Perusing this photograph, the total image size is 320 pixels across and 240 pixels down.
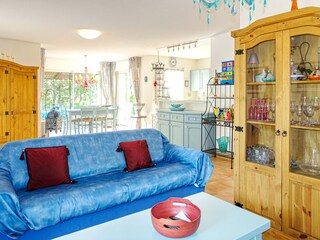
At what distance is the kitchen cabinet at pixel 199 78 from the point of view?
8750 mm

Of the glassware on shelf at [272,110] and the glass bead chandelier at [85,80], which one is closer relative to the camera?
the glassware on shelf at [272,110]

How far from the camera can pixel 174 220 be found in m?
1.49

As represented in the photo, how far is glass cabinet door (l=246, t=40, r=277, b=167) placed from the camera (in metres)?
2.57

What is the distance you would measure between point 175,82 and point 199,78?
0.80m

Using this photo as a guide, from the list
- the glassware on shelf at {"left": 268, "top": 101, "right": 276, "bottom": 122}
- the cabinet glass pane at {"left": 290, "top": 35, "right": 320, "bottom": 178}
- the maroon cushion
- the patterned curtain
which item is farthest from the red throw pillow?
the patterned curtain

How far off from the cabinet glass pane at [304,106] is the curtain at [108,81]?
8262 millimetres

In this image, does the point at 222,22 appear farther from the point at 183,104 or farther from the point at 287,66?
the point at 287,66

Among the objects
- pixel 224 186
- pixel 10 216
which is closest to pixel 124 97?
pixel 224 186

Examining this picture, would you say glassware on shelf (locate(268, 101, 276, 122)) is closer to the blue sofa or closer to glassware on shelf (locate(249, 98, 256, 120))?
→ glassware on shelf (locate(249, 98, 256, 120))

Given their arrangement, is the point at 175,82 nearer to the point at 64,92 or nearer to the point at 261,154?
the point at 64,92

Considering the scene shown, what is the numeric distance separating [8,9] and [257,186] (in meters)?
4.18

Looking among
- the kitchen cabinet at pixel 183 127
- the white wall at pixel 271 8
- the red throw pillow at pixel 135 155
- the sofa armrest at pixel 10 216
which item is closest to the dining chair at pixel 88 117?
the kitchen cabinet at pixel 183 127

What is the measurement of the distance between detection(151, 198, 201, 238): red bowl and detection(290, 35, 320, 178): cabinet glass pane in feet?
3.94

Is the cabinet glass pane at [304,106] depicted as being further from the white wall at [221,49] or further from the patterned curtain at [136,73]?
the patterned curtain at [136,73]
